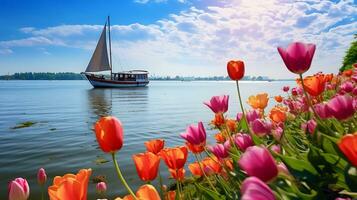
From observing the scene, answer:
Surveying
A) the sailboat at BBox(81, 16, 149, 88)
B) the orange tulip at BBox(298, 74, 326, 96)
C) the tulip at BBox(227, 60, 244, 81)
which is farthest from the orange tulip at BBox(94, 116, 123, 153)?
the sailboat at BBox(81, 16, 149, 88)

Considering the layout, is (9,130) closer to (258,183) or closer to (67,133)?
(67,133)

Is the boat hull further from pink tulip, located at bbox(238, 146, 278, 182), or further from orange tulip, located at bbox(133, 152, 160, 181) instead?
pink tulip, located at bbox(238, 146, 278, 182)

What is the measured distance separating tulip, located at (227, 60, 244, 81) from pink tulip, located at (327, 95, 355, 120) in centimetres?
87

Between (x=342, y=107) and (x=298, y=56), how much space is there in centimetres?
26

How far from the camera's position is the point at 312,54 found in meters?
1.39

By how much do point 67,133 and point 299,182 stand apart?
35.5 feet

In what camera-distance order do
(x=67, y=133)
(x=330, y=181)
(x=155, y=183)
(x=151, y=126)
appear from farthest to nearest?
(x=151, y=126) → (x=67, y=133) → (x=155, y=183) → (x=330, y=181)

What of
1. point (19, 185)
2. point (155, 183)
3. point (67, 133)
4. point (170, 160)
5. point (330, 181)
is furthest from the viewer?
point (67, 133)

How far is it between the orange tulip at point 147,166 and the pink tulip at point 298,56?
66cm

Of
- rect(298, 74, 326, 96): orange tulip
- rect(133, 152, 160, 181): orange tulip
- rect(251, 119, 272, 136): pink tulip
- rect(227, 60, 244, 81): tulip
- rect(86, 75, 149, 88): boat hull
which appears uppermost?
rect(227, 60, 244, 81): tulip

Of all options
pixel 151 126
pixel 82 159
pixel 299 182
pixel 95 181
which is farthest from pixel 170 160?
pixel 151 126

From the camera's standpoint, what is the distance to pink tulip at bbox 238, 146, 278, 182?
0.80m

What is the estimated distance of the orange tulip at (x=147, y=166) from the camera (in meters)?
1.33

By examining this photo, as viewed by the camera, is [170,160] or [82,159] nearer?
[170,160]
